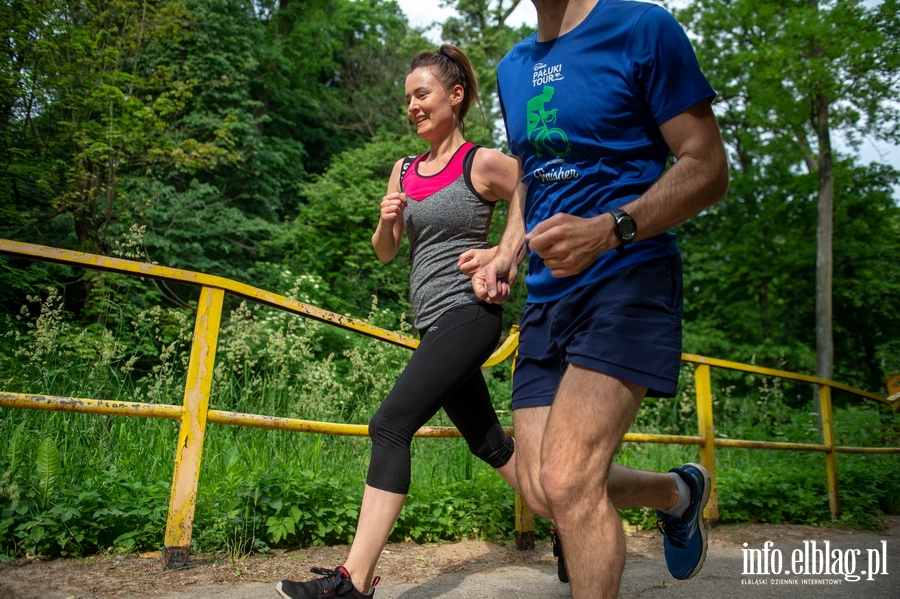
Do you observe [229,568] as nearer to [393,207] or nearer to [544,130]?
[393,207]

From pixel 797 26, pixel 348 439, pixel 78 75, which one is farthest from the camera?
pixel 797 26

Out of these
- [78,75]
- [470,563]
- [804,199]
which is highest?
[804,199]

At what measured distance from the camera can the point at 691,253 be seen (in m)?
24.9

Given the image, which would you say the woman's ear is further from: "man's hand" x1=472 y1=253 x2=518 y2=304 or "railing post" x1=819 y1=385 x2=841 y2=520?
"railing post" x1=819 y1=385 x2=841 y2=520

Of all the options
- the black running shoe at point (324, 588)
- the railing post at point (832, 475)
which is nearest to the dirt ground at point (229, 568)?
the black running shoe at point (324, 588)

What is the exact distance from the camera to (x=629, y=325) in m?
1.96

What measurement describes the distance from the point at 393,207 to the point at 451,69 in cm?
71

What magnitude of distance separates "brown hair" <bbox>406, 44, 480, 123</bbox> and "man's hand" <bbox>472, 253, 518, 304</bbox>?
977mm

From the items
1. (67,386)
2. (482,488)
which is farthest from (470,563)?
(67,386)

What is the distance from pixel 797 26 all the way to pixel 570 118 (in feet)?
56.4

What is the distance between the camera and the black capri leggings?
101 inches

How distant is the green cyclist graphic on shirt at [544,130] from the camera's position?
222 cm

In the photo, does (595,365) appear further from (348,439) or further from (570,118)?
(348,439)

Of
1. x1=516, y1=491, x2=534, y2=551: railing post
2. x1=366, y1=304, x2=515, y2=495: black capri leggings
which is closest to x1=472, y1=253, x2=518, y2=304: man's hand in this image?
x1=366, y1=304, x2=515, y2=495: black capri leggings
